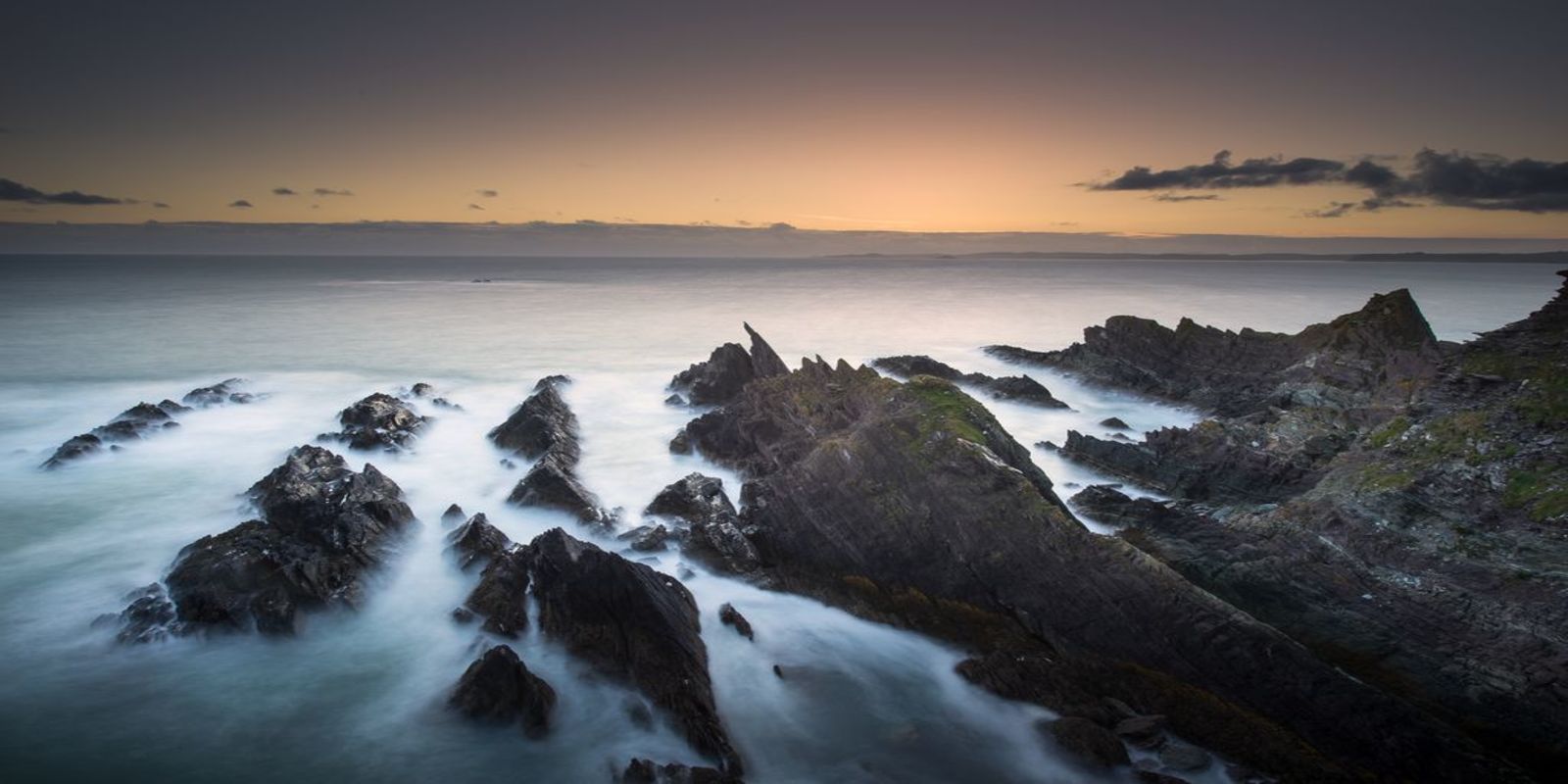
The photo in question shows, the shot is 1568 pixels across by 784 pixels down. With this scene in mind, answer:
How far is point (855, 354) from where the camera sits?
4541cm

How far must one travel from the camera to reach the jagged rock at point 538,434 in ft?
70.3

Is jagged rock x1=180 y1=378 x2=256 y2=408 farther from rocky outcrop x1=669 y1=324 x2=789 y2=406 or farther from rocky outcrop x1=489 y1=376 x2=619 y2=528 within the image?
rocky outcrop x1=669 y1=324 x2=789 y2=406

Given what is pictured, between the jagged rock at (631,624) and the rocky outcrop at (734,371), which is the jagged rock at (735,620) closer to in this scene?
the jagged rock at (631,624)

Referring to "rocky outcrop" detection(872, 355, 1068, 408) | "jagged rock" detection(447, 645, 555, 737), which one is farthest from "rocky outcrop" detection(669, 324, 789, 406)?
"jagged rock" detection(447, 645, 555, 737)

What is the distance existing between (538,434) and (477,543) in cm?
730

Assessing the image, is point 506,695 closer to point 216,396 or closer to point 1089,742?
point 1089,742

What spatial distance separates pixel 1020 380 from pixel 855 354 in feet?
56.1

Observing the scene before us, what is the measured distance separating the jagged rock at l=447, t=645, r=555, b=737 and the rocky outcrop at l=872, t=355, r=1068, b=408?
17.0 meters

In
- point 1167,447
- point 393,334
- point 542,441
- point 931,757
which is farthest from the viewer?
point 393,334

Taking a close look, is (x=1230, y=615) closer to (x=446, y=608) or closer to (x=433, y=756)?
(x=433, y=756)

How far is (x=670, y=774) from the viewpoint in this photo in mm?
9219

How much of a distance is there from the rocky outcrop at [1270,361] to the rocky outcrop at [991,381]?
398 centimetres

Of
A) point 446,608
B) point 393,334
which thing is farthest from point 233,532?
point 393,334

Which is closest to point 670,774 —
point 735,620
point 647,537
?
point 735,620
